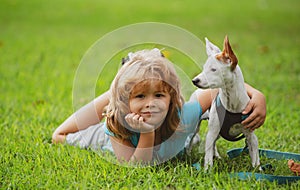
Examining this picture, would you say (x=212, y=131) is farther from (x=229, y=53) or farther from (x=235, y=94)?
(x=229, y=53)

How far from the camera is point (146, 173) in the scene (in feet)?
8.49

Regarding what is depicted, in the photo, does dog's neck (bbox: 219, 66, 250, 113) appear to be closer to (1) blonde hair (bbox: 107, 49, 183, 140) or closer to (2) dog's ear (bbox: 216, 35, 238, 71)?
(2) dog's ear (bbox: 216, 35, 238, 71)

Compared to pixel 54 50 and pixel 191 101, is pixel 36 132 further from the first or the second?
pixel 54 50

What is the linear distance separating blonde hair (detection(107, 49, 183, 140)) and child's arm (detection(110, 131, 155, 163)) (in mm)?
64

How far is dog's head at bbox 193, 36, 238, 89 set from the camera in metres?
2.22

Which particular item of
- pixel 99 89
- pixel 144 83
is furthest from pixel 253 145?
pixel 99 89

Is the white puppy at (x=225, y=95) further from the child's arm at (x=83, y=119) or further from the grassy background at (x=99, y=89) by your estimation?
the child's arm at (x=83, y=119)

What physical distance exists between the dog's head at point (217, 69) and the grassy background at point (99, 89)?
1.78 feet

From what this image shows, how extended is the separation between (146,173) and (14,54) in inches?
180

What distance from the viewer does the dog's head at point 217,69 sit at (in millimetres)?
2219

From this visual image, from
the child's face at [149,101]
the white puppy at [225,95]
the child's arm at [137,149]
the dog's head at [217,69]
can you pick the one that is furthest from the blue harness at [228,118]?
the child's arm at [137,149]

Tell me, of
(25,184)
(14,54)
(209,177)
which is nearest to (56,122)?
(25,184)

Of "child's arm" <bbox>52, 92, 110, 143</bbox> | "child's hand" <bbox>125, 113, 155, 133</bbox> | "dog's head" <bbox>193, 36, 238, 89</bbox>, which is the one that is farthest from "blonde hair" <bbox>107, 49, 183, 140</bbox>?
"child's arm" <bbox>52, 92, 110, 143</bbox>

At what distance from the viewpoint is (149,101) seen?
254 cm
